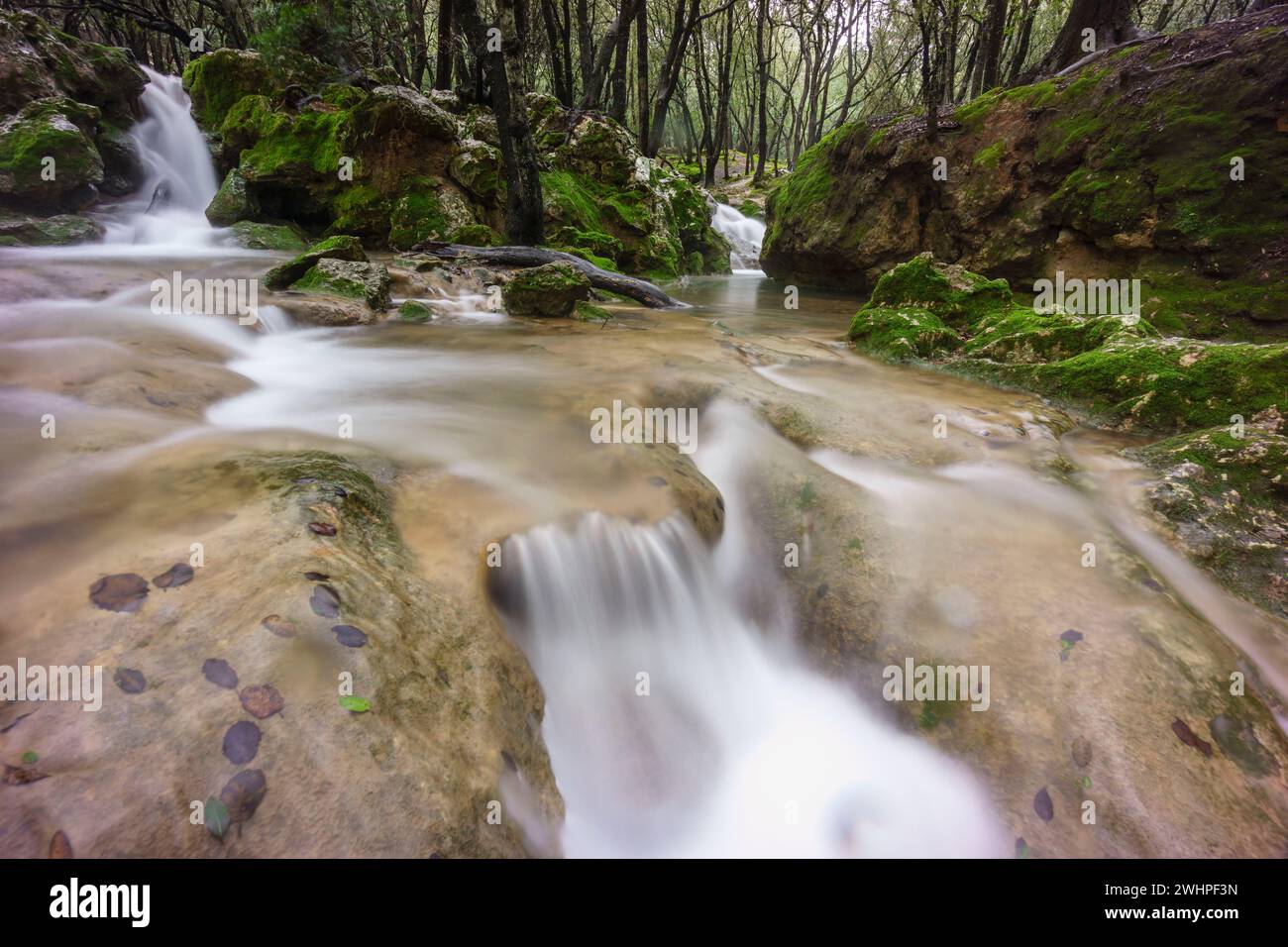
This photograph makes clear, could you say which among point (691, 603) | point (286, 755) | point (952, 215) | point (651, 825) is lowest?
point (651, 825)

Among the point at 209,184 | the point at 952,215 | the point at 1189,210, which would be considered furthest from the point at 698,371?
the point at 209,184

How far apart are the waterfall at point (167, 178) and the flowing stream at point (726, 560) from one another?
735 cm

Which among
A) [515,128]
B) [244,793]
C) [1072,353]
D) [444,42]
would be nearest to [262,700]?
[244,793]

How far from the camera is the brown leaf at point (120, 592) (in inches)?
69.6

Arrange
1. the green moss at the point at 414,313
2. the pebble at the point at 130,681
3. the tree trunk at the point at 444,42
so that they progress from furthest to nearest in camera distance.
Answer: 1. the tree trunk at the point at 444,42
2. the green moss at the point at 414,313
3. the pebble at the point at 130,681

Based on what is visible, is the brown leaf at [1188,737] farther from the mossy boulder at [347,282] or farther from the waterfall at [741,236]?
the waterfall at [741,236]

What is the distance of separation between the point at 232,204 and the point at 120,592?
12729 millimetres

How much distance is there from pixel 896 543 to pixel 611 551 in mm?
1614

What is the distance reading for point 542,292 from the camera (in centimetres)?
804

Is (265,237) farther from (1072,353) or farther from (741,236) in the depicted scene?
(741,236)

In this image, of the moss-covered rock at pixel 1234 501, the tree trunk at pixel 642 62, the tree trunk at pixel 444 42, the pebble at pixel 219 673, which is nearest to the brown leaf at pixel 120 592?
the pebble at pixel 219 673

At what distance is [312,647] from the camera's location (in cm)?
173

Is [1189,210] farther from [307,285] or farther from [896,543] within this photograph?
[307,285]

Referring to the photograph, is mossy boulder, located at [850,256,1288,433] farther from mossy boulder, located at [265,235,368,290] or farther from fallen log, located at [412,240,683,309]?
mossy boulder, located at [265,235,368,290]
